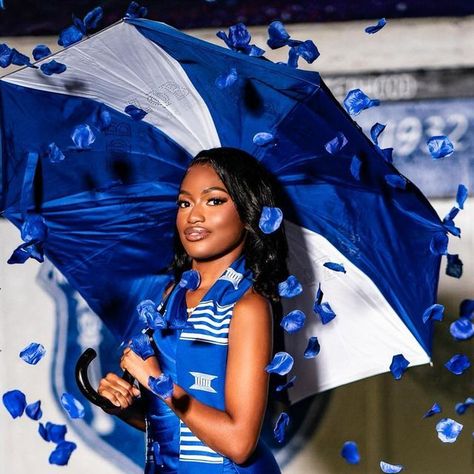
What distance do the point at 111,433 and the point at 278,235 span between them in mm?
1984

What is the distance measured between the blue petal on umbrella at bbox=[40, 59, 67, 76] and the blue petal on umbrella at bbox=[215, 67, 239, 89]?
407mm

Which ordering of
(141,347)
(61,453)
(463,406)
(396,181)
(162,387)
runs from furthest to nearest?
1. (463,406)
2. (61,453)
3. (396,181)
4. (141,347)
5. (162,387)

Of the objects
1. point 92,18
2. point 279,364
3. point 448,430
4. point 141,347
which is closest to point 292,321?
point 279,364

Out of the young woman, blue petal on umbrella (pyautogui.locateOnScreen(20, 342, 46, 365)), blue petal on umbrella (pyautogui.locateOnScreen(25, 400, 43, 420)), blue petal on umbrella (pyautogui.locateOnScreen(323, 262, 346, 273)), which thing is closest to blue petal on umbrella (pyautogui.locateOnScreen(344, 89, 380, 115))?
the young woman

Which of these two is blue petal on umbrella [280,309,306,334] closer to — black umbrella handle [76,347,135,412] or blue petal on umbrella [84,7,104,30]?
black umbrella handle [76,347,135,412]

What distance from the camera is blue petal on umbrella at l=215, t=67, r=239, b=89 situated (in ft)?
8.38

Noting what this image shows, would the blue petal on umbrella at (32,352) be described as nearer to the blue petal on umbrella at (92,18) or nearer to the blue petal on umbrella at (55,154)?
the blue petal on umbrella at (55,154)

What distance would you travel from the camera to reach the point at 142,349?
8.14 feet

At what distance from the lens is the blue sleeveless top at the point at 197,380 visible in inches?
98.5

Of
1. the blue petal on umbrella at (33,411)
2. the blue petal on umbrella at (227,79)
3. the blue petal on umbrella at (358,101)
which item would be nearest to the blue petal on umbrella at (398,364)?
the blue petal on umbrella at (358,101)

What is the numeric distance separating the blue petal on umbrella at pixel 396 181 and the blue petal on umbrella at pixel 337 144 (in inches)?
5.8

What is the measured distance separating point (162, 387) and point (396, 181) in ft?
2.58

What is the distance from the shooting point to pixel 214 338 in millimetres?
2516

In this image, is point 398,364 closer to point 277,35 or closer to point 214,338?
point 214,338
